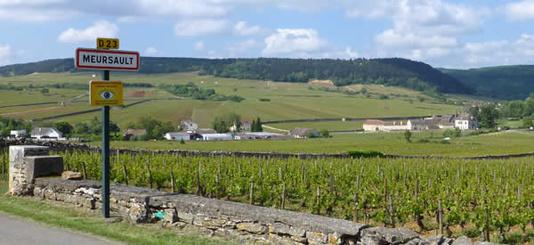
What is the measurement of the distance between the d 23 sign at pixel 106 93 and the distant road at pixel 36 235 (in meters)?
2.22

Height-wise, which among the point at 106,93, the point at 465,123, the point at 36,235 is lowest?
the point at 465,123

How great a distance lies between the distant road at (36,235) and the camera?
9.77m

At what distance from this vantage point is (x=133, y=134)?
87.2 metres

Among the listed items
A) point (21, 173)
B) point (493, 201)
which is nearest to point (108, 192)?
point (21, 173)

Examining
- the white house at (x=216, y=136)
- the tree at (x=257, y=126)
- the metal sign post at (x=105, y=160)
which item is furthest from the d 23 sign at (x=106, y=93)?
the tree at (x=257, y=126)

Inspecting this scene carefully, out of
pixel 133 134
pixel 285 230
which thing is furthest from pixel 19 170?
pixel 133 134

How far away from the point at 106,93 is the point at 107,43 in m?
0.86

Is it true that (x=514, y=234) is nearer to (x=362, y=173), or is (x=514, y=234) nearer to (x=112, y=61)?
(x=112, y=61)

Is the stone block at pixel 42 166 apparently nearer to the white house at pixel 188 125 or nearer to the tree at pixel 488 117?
the white house at pixel 188 125

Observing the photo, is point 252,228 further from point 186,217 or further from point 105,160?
point 105,160

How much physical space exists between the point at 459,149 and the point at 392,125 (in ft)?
184

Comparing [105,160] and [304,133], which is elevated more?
[105,160]

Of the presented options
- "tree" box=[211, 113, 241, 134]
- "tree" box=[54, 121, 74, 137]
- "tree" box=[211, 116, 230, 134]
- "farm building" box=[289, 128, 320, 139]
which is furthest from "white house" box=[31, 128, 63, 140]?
"farm building" box=[289, 128, 320, 139]

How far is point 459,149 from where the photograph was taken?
232 ft
